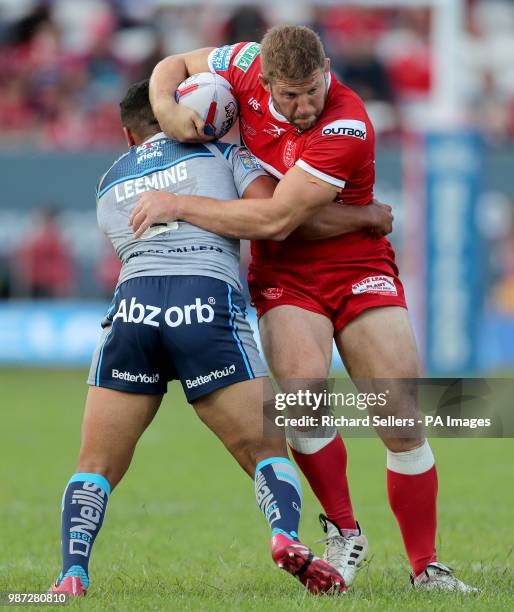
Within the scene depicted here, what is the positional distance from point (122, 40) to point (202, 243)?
47.2 feet

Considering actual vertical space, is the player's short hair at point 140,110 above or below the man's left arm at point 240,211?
above

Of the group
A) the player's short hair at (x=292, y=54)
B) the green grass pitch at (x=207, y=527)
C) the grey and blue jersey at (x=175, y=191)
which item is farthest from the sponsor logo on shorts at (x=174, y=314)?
the green grass pitch at (x=207, y=527)

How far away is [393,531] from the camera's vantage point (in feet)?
23.6

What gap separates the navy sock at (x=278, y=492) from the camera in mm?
4680

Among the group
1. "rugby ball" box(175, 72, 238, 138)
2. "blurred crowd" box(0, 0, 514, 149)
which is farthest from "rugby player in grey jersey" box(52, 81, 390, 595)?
"blurred crowd" box(0, 0, 514, 149)

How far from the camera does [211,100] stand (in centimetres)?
518

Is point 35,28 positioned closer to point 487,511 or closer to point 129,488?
point 129,488

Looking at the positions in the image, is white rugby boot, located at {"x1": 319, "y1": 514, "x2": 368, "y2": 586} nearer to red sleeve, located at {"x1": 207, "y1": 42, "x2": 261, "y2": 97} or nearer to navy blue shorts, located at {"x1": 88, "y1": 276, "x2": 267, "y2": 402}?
navy blue shorts, located at {"x1": 88, "y1": 276, "x2": 267, "y2": 402}

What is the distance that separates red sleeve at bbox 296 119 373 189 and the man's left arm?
0.05 m

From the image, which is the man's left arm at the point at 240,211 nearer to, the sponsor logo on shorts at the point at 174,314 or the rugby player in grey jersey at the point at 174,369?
the rugby player in grey jersey at the point at 174,369

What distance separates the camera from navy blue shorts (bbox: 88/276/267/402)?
478 centimetres

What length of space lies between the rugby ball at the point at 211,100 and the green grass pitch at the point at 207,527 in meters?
1.90

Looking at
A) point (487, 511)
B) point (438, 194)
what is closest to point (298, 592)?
point (487, 511)

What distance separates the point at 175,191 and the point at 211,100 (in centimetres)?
44
